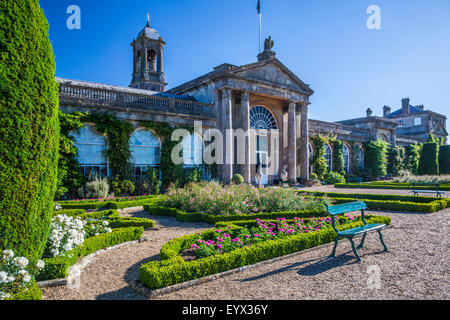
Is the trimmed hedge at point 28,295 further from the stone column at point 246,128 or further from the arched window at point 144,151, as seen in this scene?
the stone column at point 246,128

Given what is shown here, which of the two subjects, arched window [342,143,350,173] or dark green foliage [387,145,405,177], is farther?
dark green foliage [387,145,405,177]

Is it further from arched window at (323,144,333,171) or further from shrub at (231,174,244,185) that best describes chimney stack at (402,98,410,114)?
shrub at (231,174,244,185)

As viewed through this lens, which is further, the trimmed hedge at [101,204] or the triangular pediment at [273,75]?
the triangular pediment at [273,75]

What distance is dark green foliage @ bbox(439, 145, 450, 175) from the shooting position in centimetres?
3172

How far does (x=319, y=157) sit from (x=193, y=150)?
12269mm

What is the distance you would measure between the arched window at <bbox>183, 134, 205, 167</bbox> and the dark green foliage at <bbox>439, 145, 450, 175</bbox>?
2809 cm

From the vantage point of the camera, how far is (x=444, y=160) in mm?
Answer: 32031

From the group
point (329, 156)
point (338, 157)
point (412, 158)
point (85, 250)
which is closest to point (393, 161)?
point (412, 158)

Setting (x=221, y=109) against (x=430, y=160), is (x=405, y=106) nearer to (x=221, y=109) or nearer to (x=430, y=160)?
(x=430, y=160)

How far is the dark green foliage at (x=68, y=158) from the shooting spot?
1323 centimetres

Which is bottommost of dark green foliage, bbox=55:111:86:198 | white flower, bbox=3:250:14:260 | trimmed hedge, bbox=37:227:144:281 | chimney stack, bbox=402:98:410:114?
trimmed hedge, bbox=37:227:144:281

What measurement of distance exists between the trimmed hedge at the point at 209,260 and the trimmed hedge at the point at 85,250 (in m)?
1.16

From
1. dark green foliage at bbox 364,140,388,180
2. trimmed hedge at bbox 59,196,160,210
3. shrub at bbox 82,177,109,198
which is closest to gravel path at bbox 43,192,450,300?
trimmed hedge at bbox 59,196,160,210

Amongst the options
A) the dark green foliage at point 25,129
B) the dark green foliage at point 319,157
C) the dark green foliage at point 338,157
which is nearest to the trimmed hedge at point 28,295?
the dark green foliage at point 25,129
